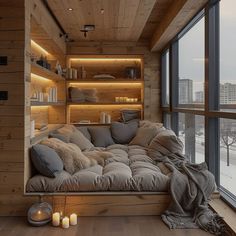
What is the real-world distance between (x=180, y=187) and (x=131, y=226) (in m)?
0.66

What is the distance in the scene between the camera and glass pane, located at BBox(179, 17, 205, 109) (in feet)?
13.5

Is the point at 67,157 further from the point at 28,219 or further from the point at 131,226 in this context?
the point at 131,226

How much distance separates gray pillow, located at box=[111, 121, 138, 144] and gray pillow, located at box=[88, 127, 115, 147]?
0.34 feet

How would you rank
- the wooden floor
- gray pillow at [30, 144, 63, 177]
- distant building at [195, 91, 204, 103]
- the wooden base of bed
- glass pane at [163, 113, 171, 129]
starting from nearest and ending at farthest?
1. the wooden floor
2. the wooden base of bed
3. gray pillow at [30, 144, 63, 177]
4. distant building at [195, 91, 204, 103]
5. glass pane at [163, 113, 171, 129]

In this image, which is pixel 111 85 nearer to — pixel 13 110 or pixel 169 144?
pixel 169 144

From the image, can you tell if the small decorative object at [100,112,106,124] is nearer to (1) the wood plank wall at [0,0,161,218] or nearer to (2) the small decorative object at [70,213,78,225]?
(1) the wood plank wall at [0,0,161,218]

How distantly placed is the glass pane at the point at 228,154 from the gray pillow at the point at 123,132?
252 centimetres

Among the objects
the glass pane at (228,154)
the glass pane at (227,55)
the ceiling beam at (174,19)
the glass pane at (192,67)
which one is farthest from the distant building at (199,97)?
the ceiling beam at (174,19)

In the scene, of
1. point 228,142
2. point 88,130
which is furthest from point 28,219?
point 88,130

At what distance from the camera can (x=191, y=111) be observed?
4.29 metres

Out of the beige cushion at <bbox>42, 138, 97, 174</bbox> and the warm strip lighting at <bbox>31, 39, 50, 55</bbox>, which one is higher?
the warm strip lighting at <bbox>31, 39, 50, 55</bbox>

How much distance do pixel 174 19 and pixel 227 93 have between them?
1.50 m

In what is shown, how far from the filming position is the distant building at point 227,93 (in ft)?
10.2

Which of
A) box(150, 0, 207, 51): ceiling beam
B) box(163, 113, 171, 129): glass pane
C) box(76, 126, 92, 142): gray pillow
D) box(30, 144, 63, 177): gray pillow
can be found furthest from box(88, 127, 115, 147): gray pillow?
box(30, 144, 63, 177): gray pillow
